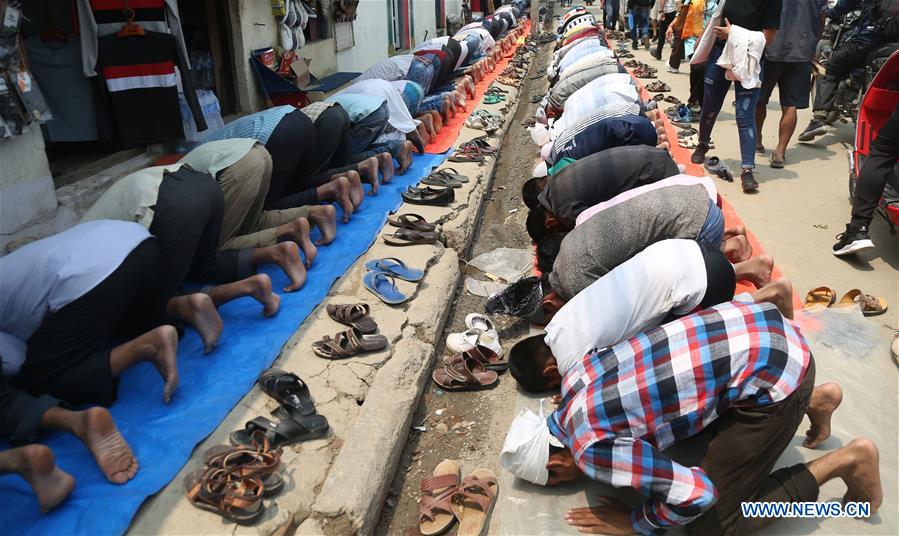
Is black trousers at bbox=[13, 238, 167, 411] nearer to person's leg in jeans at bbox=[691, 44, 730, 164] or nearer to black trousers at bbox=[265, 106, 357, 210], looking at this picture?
black trousers at bbox=[265, 106, 357, 210]

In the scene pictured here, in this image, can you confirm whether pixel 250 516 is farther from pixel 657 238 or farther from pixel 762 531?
pixel 657 238

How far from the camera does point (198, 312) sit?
9.68ft

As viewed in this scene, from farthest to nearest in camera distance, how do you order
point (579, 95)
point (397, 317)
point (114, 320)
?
point (579, 95)
point (397, 317)
point (114, 320)

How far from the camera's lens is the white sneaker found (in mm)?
3379

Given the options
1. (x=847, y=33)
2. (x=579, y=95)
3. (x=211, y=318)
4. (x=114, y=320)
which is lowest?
(x=211, y=318)

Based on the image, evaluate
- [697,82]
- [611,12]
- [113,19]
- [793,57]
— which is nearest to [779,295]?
[793,57]

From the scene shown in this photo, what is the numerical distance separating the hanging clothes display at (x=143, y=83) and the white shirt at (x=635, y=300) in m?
3.72

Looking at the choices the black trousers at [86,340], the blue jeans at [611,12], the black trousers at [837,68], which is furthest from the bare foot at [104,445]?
the blue jeans at [611,12]

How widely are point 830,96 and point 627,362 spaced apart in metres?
6.21

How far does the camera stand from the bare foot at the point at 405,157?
589cm

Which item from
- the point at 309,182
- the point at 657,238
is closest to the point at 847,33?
the point at 657,238

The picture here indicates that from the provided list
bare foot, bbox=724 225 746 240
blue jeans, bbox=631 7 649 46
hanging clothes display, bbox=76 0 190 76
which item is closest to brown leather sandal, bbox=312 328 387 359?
bare foot, bbox=724 225 746 240

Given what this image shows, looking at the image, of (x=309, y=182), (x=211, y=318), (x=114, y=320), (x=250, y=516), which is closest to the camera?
(x=250, y=516)

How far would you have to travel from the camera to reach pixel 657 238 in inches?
120
